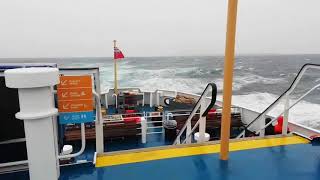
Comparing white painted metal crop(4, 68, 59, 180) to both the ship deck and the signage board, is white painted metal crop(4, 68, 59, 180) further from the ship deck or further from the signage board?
the ship deck

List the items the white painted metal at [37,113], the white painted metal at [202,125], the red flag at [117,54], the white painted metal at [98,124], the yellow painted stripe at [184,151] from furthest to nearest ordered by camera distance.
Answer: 1. the red flag at [117,54]
2. the white painted metal at [202,125]
3. the yellow painted stripe at [184,151]
4. the white painted metal at [98,124]
5. the white painted metal at [37,113]

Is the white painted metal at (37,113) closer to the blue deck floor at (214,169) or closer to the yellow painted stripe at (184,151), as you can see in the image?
the blue deck floor at (214,169)

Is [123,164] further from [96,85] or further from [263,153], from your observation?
[263,153]

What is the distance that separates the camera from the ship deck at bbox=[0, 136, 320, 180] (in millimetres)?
2643

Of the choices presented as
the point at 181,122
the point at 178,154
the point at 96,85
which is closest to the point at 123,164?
the point at 178,154

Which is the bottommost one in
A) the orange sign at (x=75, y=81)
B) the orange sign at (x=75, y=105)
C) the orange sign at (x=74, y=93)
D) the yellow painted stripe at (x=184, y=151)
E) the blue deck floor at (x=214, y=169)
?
the blue deck floor at (x=214, y=169)

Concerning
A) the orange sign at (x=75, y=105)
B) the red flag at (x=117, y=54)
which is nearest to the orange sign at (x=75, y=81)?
the orange sign at (x=75, y=105)

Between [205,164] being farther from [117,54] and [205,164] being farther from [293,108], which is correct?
[293,108]

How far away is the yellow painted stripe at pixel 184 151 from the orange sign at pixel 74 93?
101 centimetres

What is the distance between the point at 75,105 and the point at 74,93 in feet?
0.37

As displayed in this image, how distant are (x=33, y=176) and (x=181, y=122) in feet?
19.4

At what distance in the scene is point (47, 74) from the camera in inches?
→ 50.1

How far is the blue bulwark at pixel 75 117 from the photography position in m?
2.21

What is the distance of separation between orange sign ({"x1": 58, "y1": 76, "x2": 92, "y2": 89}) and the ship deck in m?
1.05
